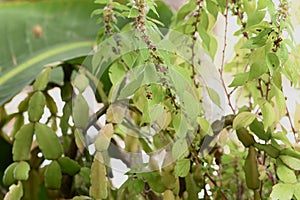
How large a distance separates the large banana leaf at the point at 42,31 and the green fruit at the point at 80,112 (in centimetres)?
30

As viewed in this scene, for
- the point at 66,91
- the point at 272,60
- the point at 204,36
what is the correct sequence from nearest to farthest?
1. the point at 272,60
2. the point at 204,36
3. the point at 66,91

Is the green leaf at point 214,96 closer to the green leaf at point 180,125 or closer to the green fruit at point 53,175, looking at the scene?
the green leaf at point 180,125

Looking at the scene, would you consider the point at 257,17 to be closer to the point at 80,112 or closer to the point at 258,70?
the point at 258,70

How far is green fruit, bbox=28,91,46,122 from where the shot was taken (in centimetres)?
63

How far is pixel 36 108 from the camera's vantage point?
63 centimetres

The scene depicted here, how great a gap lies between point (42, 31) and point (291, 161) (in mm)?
634

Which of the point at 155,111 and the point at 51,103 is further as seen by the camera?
the point at 51,103

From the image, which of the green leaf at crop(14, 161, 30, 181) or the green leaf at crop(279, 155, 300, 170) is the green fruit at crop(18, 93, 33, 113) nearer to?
the green leaf at crop(14, 161, 30, 181)

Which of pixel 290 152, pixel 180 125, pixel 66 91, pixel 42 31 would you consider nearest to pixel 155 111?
pixel 180 125

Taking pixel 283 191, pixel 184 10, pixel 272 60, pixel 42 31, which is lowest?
pixel 283 191

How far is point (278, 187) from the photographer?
50 cm

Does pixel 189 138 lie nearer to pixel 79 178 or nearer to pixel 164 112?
pixel 164 112

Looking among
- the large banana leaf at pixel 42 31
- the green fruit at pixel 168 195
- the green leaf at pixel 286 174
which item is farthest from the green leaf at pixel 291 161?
the large banana leaf at pixel 42 31

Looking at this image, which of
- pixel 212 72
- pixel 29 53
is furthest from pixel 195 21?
pixel 29 53
